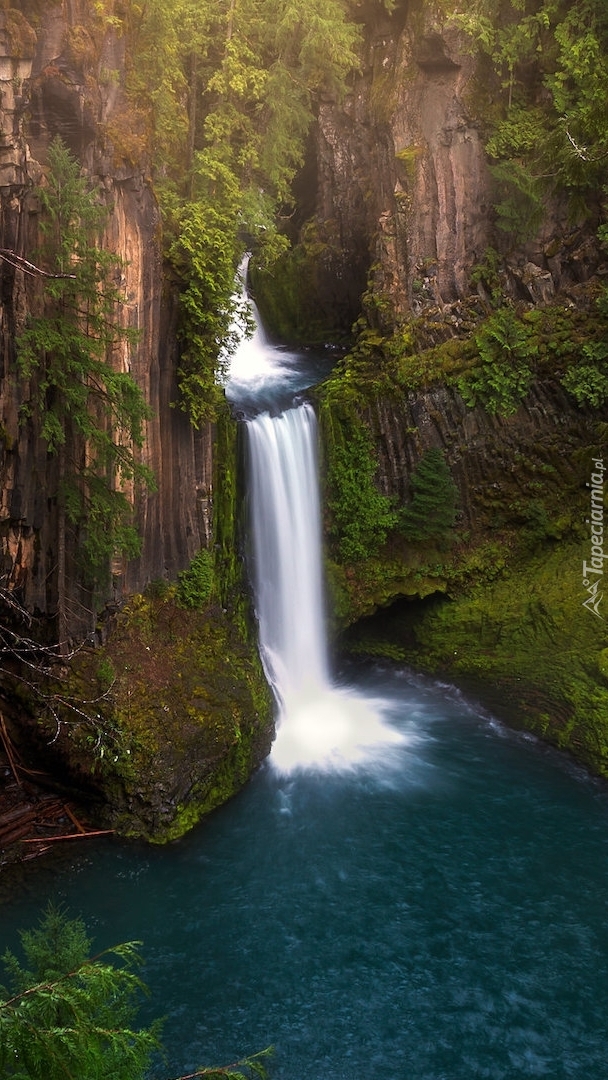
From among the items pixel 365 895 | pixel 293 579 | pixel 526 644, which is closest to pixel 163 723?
pixel 365 895

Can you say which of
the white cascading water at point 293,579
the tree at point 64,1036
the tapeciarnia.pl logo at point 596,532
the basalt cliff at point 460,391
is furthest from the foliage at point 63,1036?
the tapeciarnia.pl logo at point 596,532

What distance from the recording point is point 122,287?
11.3 metres

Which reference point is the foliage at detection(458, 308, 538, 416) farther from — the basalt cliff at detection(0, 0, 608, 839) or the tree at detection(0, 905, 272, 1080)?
the tree at detection(0, 905, 272, 1080)

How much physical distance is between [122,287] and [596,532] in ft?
34.8

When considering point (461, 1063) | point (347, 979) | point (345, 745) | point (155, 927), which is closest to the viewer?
point (461, 1063)

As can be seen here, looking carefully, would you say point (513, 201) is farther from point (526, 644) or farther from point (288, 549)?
point (526, 644)

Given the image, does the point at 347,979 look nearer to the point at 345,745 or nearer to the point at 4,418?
the point at 345,745

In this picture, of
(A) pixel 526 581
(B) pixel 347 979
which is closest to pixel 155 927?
(B) pixel 347 979

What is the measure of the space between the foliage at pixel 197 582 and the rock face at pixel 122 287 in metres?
0.21

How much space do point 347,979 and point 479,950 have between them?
1754mm

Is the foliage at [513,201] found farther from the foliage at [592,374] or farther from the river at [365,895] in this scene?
the river at [365,895]

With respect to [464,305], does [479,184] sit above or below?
above

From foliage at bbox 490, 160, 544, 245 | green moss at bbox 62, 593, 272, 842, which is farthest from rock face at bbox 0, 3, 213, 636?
foliage at bbox 490, 160, 544, 245

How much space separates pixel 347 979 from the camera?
28.7ft
